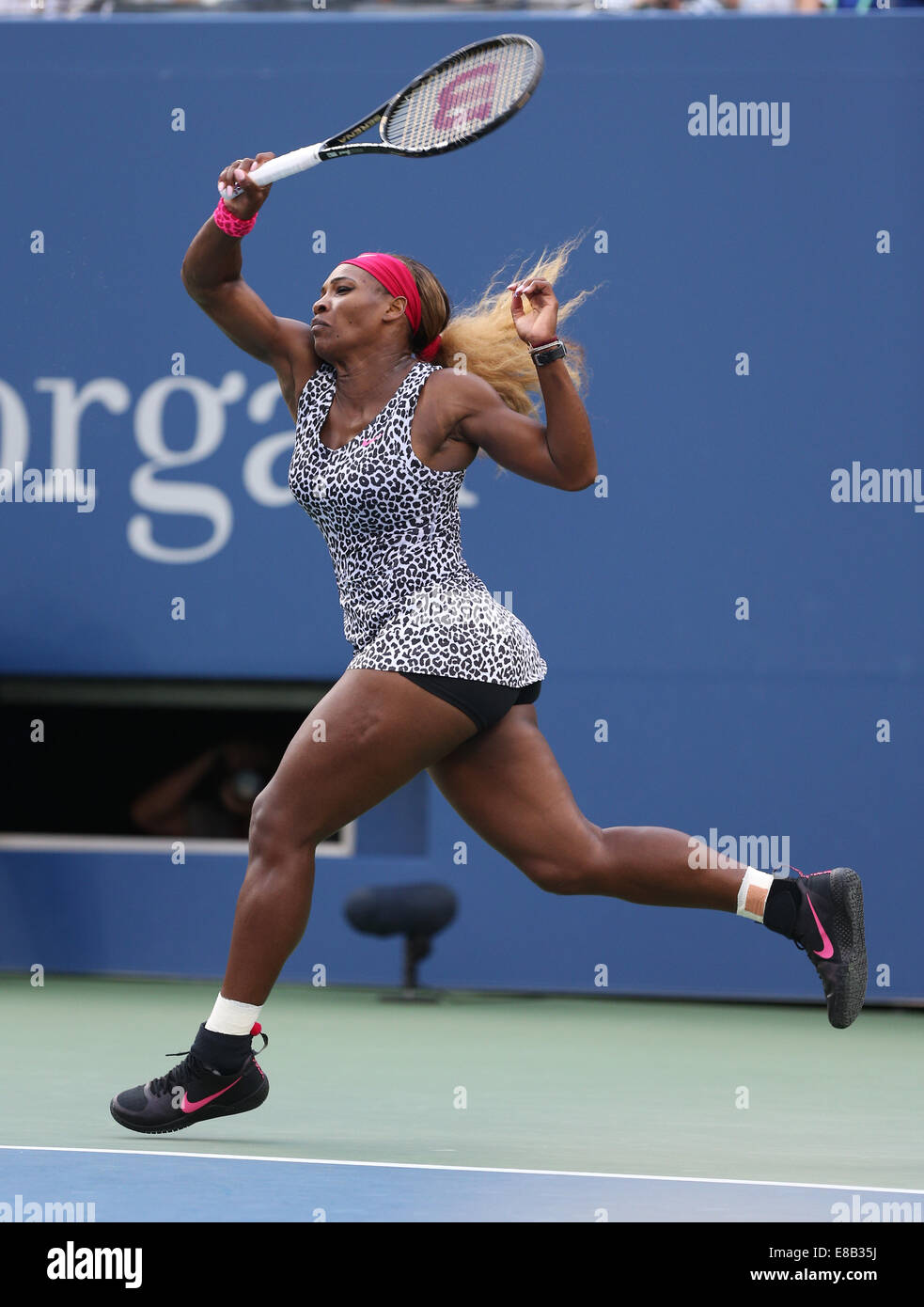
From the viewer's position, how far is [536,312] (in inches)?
165

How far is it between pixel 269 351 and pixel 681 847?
5.15 feet

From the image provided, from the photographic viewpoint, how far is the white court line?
162 inches

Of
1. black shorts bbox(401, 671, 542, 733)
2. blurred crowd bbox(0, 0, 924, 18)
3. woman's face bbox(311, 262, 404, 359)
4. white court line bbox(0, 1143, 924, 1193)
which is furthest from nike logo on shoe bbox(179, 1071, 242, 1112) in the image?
blurred crowd bbox(0, 0, 924, 18)

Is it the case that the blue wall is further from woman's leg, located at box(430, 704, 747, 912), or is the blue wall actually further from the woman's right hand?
the woman's right hand

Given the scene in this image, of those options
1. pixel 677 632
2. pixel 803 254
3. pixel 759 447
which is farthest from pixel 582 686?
pixel 803 254

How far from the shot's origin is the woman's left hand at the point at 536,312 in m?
4.16

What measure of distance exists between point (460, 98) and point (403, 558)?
3.65 feet

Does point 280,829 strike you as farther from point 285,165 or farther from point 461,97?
point 461,97

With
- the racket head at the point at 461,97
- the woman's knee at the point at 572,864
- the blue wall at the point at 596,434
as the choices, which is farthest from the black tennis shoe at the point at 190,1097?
the blue wall at the point at 596,434

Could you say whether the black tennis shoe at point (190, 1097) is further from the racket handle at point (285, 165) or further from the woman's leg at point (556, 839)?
the racket handle at point (285, 165)

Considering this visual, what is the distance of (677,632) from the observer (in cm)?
724

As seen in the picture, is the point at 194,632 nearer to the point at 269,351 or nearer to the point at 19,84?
the point at 19,84

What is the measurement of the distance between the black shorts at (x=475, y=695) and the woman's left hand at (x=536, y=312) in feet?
2.53

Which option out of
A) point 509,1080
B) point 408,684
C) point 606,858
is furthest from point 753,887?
point 509,1080
